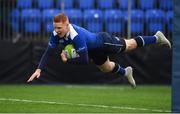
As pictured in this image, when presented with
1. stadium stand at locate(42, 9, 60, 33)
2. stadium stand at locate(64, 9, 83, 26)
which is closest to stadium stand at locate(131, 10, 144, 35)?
stadium stand at locate(64, 9, 83, 26)

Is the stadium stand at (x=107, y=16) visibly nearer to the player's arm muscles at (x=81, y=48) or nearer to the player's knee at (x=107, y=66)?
the player's knee at (x=107, y=66)

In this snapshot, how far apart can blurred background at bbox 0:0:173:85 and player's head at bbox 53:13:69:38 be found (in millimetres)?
8829


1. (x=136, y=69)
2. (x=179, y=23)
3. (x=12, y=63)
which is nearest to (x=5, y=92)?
(x=12, y=63)

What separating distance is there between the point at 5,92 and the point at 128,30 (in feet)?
19.8

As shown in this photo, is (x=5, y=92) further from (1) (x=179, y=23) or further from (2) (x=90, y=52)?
(1) (x=179, y=23)

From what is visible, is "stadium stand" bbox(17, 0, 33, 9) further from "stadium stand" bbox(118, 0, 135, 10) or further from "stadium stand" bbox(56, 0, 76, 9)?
"stadium stand" bbox(118, 0, 135, 10)

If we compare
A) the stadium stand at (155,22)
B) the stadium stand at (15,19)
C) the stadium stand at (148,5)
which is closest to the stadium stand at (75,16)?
the stadium stand at (15,19)

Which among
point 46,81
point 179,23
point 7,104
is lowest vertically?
point 46,81

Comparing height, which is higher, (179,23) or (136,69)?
(179,23)

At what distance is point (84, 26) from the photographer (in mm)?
22125

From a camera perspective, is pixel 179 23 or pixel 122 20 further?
pixel 122 20

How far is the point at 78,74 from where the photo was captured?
2155cm

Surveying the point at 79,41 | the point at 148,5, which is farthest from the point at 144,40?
the point at 148,5

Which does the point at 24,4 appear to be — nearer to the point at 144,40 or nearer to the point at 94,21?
the point at 94,21
